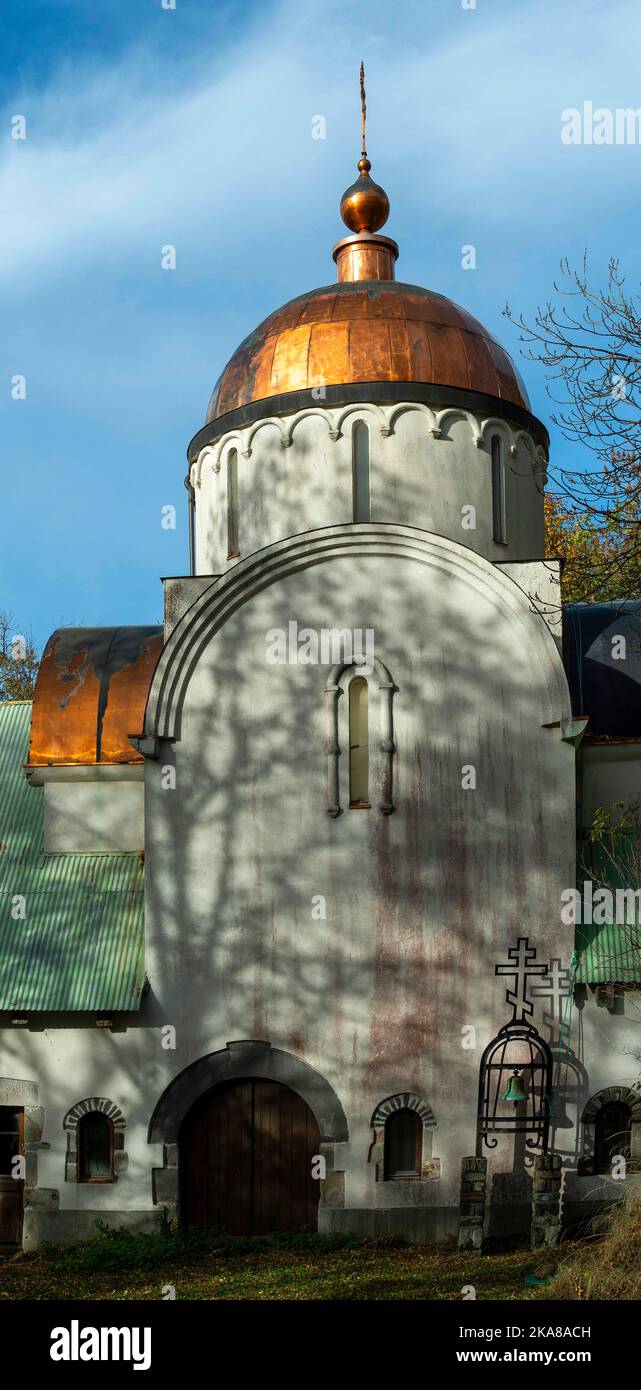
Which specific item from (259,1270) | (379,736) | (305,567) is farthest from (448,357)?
(259,1270)

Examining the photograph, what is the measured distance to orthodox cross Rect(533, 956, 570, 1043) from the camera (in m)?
13.8

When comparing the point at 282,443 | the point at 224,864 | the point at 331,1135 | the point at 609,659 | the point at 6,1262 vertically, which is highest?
the point at 282,443

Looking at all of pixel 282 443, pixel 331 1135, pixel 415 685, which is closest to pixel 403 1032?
pixel 331 1135

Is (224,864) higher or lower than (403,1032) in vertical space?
higher

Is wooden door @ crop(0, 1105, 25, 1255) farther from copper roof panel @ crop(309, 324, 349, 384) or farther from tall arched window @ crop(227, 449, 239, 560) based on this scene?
copper roof panel @ crop(309, 324, 349, 384)

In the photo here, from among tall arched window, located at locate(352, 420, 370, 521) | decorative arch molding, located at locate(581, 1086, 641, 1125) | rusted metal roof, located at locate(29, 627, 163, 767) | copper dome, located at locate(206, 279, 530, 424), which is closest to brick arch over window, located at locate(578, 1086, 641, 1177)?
decorative arch molding, located at locate(581, 1086, 641, 1125)

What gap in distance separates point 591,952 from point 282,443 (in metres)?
6.81

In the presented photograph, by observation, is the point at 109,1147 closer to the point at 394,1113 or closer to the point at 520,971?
the point at 394,1113

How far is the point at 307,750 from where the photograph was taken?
14484 mm

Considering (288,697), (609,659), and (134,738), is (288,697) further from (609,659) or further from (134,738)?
(609,659)

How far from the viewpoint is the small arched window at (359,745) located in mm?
14438

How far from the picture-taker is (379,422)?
16.3m

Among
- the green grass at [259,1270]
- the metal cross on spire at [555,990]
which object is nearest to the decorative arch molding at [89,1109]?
the green grass at [259,1270]

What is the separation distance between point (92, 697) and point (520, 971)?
551 cm
